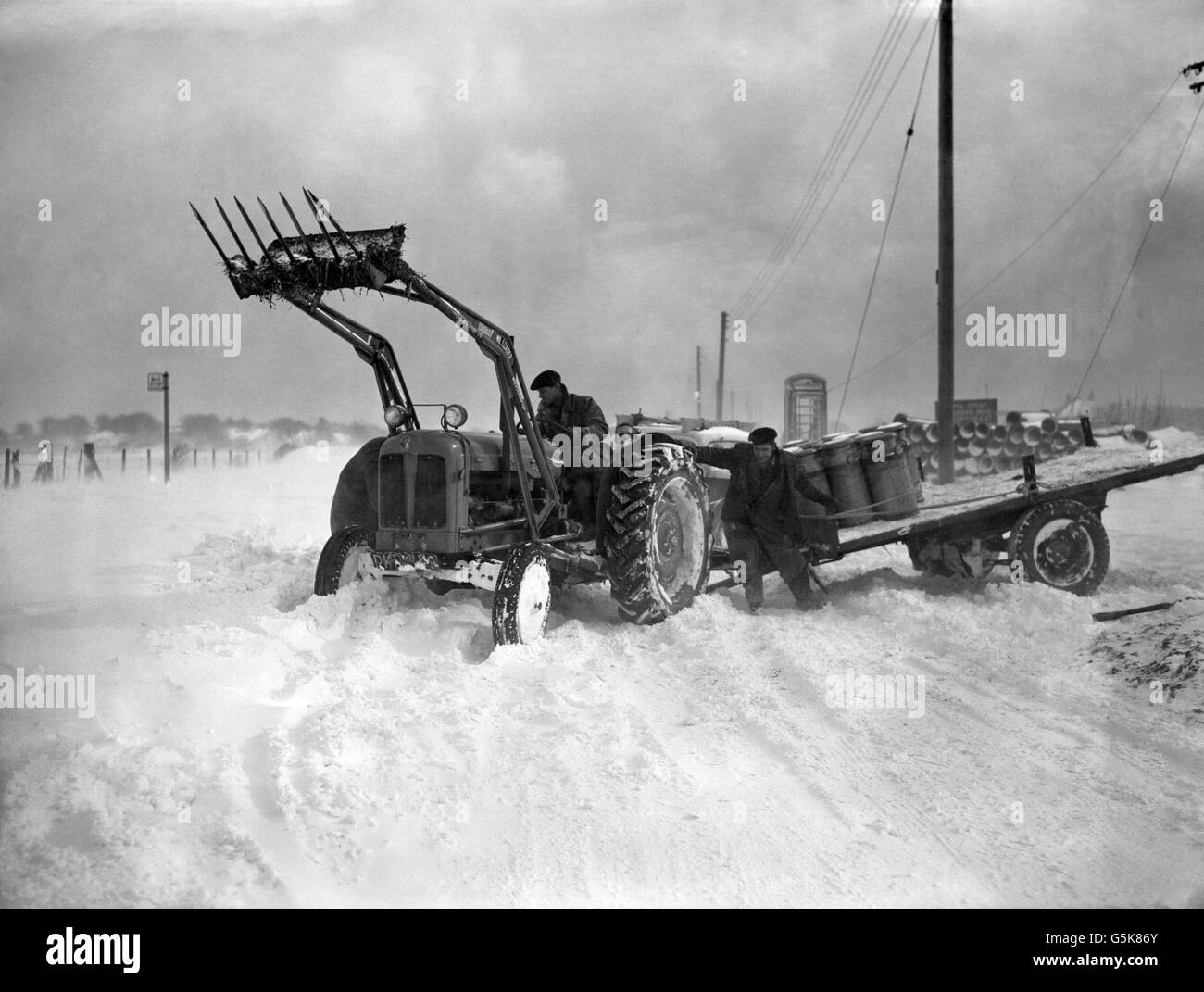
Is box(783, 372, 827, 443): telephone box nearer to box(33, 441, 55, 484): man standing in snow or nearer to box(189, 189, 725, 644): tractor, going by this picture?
box(189, 189, 725, 644): tractor

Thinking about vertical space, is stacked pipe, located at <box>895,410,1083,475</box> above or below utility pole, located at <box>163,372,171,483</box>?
above

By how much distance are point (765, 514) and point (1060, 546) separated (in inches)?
70.8

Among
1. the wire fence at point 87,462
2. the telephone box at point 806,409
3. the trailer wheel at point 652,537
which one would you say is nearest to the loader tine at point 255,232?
the wire fence at point 87,462

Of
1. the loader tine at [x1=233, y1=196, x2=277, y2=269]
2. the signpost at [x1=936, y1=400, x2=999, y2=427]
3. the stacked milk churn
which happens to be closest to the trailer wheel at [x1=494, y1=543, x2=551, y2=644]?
the loader tine at [x1=233, y1=196, x2=277, y2=269]

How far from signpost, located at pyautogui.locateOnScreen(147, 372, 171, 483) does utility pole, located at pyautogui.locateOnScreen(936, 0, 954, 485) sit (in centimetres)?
397

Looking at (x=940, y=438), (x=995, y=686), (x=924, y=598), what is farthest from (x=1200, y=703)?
(x=940, y=438)

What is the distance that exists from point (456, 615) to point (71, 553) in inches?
68.0

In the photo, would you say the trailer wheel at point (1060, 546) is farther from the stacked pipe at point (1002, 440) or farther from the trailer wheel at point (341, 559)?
the stacked pipe at point (1002, 440)

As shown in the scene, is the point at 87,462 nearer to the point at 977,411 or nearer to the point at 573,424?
the point at 573,424

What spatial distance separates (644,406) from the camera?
18.1ft

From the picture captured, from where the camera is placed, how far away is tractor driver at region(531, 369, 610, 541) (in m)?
4.84

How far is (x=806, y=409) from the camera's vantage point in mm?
6469

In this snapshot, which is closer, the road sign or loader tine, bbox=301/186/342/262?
loader tine, bbox=301/186/342/262
